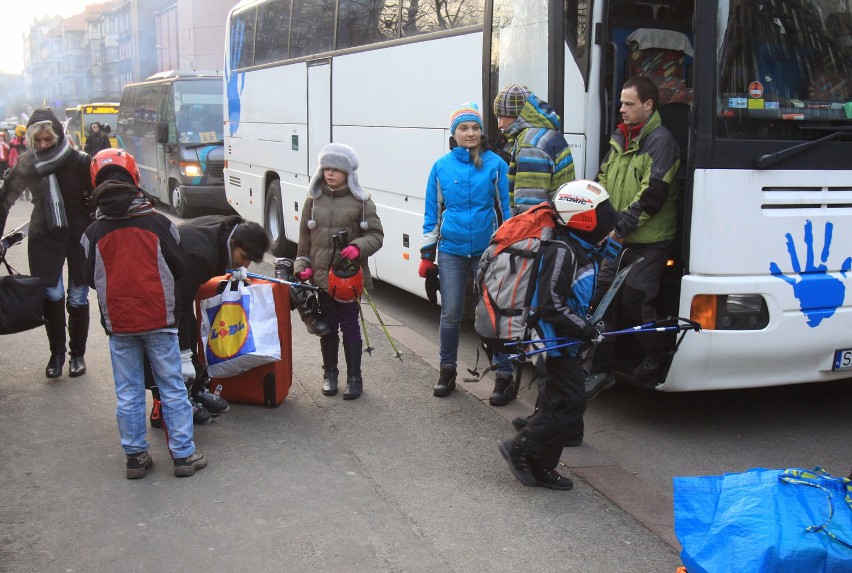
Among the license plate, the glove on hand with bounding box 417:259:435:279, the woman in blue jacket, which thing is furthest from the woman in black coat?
the license plate

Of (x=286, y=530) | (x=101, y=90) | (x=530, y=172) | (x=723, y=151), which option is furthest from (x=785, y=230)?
(x=101, y=90)

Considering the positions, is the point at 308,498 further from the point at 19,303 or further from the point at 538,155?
the point at 19,303

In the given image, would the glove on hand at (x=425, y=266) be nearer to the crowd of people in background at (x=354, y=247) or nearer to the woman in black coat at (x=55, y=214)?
the crowd of people in background at (x=354, y=247)

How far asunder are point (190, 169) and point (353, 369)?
12.4 meters

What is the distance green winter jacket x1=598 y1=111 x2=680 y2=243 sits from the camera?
545cm

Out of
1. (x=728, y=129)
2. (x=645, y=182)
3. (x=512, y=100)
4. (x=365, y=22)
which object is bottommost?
(x=645, y=182)

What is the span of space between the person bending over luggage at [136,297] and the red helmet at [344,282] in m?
1.42

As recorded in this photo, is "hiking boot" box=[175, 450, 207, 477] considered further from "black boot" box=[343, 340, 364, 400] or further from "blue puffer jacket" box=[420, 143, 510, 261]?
"blue puffer jacket" box=[420, 143, 510, 261]

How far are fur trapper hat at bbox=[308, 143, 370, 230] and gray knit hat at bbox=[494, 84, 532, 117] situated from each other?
3.27 feet

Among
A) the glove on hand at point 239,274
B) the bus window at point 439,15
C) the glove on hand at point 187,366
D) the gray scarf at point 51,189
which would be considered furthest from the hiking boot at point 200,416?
the bus window at point 439,15

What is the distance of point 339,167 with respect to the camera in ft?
20.0

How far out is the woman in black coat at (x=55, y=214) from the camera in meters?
6.30

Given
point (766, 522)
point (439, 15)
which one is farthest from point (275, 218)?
point (766, 522)

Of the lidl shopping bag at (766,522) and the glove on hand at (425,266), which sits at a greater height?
the glove on hand at (425,266)
